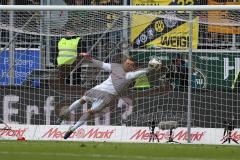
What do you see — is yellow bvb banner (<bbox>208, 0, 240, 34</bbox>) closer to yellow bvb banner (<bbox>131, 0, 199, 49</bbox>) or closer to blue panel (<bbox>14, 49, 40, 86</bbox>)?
yellow bvb banner (<bbox>131, 0, 199, 49</bbox>)

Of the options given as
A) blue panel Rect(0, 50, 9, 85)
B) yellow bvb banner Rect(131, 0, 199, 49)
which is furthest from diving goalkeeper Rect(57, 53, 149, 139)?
blue panel Rect(0, 50, 9, 85)

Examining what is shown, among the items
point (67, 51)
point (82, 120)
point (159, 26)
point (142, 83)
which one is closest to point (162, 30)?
point (159, 26)

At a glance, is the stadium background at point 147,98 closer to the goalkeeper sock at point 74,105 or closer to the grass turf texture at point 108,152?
the goalkeeper sock at point 74,105

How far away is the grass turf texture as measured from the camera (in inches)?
403

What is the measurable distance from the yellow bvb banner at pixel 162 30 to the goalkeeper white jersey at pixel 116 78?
0.79 m

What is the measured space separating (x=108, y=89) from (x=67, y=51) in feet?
→ 4.06

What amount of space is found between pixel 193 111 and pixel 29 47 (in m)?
3.62

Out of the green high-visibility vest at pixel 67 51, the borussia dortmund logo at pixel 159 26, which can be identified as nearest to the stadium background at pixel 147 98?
the green high-visibility vest at pixel 67 51

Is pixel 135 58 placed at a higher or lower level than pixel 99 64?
higher

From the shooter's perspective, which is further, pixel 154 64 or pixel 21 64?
pixel 21 64

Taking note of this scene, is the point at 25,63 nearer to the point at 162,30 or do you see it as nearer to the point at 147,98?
the point at 147,98

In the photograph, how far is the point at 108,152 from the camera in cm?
1101

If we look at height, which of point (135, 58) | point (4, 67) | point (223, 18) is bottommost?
point (4, 67)

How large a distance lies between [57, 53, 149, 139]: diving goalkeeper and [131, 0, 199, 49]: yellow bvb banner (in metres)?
0.74
